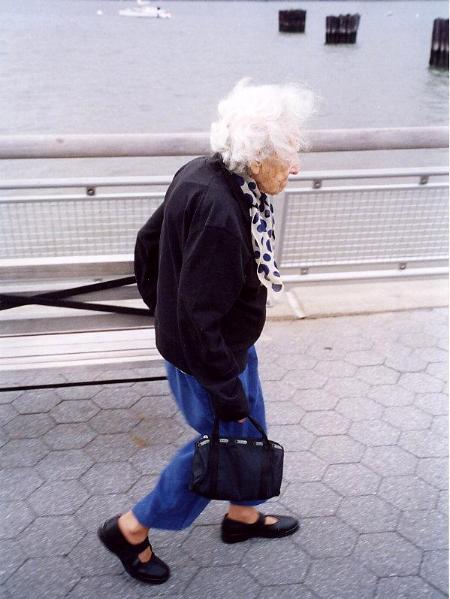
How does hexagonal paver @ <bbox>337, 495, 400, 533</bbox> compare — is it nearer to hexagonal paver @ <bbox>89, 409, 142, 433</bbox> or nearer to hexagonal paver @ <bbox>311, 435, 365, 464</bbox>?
hexagonal paver @ <bbox>311, 435, 365, 464</bbox>

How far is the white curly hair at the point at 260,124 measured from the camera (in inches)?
64.6

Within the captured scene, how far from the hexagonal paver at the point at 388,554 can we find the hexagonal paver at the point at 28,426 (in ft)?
4.89

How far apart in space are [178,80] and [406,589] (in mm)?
35059

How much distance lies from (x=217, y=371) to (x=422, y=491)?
133 centimetres

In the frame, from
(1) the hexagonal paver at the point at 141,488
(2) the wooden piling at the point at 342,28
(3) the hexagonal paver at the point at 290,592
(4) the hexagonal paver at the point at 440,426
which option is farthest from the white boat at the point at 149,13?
(3) the hexagonal paver at the point at 290,592

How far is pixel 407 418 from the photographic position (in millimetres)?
3018

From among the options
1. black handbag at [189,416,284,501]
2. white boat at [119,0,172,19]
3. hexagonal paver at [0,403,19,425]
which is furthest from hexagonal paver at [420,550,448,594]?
white boat at [119,0,172,19]

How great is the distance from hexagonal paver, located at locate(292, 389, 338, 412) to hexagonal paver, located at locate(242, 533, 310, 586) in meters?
0.86

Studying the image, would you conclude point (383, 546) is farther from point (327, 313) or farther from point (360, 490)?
point (327, 313)

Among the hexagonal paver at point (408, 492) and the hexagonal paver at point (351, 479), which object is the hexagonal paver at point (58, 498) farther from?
the hexagonal paver at point (408, 492)

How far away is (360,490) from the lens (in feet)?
8.44

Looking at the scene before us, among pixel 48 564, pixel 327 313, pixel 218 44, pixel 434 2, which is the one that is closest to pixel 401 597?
pixel 48 564

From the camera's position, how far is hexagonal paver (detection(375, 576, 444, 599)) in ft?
6.97

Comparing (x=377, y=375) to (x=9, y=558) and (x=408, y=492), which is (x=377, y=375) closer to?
(x=408, y=492)
